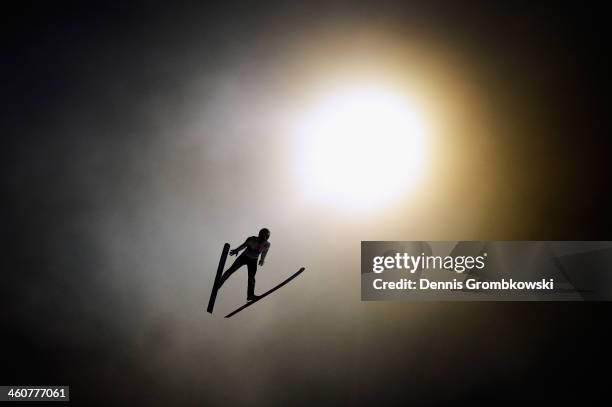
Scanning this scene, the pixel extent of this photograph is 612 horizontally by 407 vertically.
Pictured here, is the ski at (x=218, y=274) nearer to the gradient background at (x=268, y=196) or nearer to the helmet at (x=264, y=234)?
the gradient background at (x=268, y=196)

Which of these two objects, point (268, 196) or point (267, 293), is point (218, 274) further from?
point (268, 196)

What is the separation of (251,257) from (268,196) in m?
0.45

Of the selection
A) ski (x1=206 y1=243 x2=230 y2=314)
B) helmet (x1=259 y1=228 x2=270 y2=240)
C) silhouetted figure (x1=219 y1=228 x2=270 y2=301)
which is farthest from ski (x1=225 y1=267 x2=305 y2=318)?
helmet (x1=259 y1=228 x2=270 y2=240)

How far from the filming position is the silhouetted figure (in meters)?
3.54

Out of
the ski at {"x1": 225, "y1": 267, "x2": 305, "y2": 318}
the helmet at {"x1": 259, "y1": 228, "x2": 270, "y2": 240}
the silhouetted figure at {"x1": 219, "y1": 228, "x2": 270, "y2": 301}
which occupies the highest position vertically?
the helmet at {"x1": 259, "y1": 228, "x2": 270, "y2": 240}

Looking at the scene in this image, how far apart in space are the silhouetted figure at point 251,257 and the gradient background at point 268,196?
71mm

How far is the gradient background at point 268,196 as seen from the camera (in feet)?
11.4

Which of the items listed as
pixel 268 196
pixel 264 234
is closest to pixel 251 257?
pixel 264 234

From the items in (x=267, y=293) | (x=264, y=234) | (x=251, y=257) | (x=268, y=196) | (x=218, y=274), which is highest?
(x=268, y=196)

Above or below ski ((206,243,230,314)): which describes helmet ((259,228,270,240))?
above

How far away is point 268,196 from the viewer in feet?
11.9

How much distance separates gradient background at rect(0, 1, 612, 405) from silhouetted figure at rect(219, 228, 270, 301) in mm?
71

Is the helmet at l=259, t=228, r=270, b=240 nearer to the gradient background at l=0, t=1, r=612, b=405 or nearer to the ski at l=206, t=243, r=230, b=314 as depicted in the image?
the gradient background at l=0, t=1, r=612, b=405

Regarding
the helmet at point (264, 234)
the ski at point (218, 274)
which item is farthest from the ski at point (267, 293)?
the helmet at point (264, 234)
